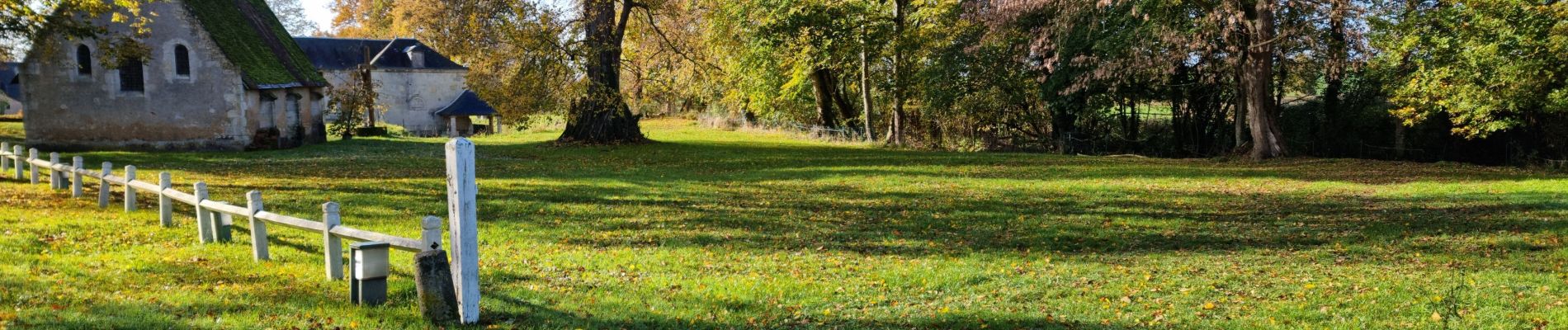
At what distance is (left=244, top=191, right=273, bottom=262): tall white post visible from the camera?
9.52m

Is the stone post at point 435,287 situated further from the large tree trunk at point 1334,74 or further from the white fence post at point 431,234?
A: the large tree trunk at point 1334,74

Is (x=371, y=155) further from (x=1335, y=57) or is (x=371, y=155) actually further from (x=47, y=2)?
(x=1335, y=57)

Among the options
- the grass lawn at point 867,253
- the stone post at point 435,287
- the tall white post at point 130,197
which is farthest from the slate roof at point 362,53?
the stone post at point 435,287

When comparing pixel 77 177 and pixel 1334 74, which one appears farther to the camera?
pixel 1334 74

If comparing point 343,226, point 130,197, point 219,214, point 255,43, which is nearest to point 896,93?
point 255,43

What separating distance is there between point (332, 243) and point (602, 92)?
25.0m

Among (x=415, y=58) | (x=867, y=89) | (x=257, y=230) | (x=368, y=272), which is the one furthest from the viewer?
(x=415, y=58)

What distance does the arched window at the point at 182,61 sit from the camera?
31266 mm

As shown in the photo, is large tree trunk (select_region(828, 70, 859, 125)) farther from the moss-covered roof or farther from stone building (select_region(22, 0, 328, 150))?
stone building (select_region(22, 0, 328, 150))

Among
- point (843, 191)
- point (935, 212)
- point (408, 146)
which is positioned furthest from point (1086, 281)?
point (408, 146)

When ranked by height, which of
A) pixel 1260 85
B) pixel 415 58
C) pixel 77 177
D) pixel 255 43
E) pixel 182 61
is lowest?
pixel 77 177

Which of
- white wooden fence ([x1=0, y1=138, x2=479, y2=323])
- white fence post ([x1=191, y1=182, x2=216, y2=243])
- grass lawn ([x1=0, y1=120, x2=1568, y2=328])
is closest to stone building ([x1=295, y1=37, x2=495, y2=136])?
grass lawn ([x1=0, y1=120, x2=1568, y2=328])

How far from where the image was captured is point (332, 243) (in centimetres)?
852

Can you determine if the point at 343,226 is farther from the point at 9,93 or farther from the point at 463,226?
the point at 9,93
